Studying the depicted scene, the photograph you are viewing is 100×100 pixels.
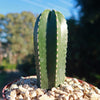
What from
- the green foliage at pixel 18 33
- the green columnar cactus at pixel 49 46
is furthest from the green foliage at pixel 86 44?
the green foliage at pixel 18 33

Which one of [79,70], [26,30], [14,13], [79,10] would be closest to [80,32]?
[79,10]

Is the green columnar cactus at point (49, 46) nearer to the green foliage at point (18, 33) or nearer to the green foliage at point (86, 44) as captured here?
the green foliage at point (86, 44)

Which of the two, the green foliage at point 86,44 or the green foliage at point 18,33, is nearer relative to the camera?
the green foliage at point 86,44

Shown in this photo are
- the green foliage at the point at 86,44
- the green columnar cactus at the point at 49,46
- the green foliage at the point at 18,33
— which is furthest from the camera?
the green foliage at the point at 18,33

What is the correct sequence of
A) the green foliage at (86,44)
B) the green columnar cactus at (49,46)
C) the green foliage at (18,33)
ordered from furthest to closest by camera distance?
the green foliage at (18,33) < the green foliage at (86,44) < the green columnar cactus at (49,46)

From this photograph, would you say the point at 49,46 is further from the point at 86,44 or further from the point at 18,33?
the point at 18,33

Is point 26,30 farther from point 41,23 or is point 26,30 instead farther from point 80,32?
point 41,23

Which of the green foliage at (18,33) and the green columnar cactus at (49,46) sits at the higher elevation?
the green foliage at (18,33)

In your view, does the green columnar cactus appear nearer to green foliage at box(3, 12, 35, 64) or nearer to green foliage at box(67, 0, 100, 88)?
green foliage at box(67, 0, 100, 88)
